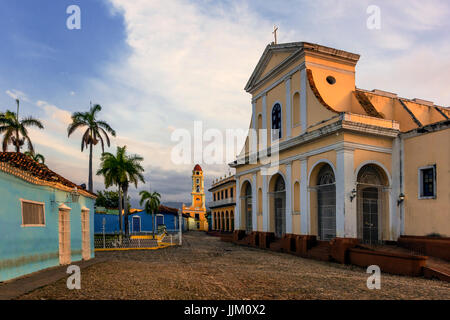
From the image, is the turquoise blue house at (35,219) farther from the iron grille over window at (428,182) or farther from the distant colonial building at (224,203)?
the distant colonial building at (224,203)

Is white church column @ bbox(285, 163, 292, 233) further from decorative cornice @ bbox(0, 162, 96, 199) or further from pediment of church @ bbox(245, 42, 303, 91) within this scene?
decorative cornice @ bbox(0, 162, 96, 199)

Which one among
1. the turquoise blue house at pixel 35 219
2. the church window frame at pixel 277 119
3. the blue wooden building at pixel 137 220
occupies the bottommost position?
the blue wooden building at pixel 137 220

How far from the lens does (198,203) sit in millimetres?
64562

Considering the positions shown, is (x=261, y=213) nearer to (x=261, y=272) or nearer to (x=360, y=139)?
(x=360, y=139)

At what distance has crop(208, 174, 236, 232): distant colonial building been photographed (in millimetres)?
43469

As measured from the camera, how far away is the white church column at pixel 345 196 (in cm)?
1466

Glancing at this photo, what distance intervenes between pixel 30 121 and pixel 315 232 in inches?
910

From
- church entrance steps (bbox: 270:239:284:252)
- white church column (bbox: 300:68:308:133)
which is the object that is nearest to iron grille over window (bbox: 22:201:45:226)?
church entrance steps (bbox: 270:239:284:252)

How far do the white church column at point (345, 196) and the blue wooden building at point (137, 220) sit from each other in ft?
105

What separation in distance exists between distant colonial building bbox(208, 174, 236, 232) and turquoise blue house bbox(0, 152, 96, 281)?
92.8 ft

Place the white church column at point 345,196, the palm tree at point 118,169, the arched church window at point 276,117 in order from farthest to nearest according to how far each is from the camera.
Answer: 1. the palm tree at point 118,169
2. the arched church window at point 276,117
3. the white church column at point 345,196

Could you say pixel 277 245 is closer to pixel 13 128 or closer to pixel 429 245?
pixel 429 245

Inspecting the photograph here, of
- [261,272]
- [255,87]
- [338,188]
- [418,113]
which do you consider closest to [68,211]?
[261,272]

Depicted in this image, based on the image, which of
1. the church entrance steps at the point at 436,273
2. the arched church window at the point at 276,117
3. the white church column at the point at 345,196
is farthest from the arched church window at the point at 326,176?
the church entrance steps at the point at 436,273
